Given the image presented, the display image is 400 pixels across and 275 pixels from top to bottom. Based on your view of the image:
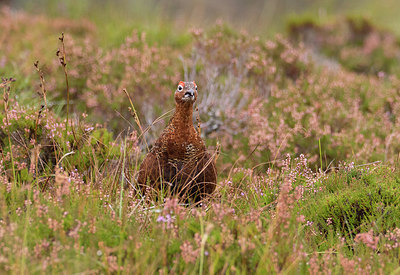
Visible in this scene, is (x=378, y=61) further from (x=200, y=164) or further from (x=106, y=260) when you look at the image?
(x=106, y=260)

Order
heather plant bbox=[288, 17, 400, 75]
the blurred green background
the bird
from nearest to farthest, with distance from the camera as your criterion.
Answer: the bird
the blurred green background
heather plant bbox=[288, 17, 400, 75]

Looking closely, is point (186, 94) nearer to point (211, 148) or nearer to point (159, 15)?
point (211, 148)

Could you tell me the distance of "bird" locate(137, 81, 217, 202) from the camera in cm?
401

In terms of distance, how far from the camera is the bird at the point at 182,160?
4.01 m

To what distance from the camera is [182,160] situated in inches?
→ 160

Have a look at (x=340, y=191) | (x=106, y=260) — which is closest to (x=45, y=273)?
(x=106, y=260)

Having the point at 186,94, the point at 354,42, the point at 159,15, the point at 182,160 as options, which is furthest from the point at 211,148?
the point at 354,42

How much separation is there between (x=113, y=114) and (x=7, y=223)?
3439 millimetres

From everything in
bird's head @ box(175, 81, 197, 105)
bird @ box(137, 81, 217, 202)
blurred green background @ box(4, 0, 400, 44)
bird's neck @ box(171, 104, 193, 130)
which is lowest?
bird @ box(137, 81, 217, 202)

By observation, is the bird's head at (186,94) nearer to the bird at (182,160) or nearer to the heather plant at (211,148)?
the bird at (182,160)

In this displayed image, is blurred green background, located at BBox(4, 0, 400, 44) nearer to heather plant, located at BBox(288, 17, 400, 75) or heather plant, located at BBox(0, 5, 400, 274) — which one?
heather plant, located at BBox(288, 17, 400, 75)

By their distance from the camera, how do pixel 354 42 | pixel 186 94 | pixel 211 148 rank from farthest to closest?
pixel 354 42, pixel 211 148, pixel 186 94

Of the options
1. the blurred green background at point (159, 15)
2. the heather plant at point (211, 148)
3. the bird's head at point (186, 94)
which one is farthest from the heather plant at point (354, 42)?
the bird's head at point (186, 94)

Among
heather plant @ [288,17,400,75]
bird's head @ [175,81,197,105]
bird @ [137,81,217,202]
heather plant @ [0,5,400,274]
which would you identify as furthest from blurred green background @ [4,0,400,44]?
bird @ [137,81,217,202]
